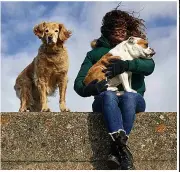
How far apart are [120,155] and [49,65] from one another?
78.9 inches

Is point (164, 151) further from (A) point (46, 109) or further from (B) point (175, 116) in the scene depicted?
(A) point (46, 109)

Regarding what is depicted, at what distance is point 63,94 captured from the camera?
18.0 feet

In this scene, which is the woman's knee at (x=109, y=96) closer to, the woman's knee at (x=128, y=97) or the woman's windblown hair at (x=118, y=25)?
the woman's knee at (x=128, y=97)

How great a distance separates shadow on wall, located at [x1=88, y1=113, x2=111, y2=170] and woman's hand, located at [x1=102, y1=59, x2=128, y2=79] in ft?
1.56

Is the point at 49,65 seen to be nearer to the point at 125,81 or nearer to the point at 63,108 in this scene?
the point at 63,108

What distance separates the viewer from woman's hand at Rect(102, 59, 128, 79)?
4.46 m

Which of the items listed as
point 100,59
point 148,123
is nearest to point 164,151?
point 148,123

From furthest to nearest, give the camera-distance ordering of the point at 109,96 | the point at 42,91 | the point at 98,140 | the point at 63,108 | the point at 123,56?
the point at 42,91
the point at 63,108
the point at 123,56
the point at 98,140
the point at 109,96

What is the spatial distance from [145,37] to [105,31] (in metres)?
0.47

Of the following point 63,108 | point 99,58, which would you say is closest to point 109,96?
point 99,58

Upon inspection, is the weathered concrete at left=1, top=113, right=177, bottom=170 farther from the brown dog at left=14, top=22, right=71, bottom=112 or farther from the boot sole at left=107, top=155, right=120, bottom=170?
the brown dog at left=14, top=22, right=71, bottom=112

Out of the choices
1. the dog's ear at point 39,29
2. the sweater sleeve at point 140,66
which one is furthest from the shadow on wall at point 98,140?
the dog's ear at point 39,29

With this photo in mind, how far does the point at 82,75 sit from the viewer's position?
4.67 metres

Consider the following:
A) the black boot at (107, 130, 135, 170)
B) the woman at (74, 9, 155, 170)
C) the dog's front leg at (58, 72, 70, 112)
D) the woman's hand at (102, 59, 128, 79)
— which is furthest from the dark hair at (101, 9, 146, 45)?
the black boot at (107, 130, 135, 170)
